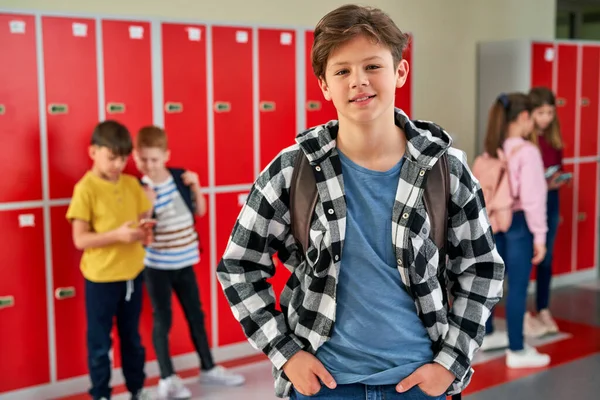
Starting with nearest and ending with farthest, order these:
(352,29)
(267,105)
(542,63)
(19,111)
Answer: (352,29) < (19,111) < (267,105) < (542,63)

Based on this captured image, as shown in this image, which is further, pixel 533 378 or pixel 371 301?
pixel 533 378

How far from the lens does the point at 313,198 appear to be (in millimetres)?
1378

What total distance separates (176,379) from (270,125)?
150cm

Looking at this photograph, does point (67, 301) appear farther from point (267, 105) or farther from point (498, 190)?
point (498, 190)

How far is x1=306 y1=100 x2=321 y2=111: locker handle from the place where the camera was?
4.27 metres

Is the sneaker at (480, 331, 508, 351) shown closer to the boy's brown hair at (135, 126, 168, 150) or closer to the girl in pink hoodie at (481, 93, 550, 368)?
the girl in pink hoodie at (481, 93, 550, 368)

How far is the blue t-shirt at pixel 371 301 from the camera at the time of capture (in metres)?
1.37

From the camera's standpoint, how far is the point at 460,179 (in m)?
1.40

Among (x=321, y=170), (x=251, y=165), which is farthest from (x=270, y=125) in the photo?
(x=321, y=170)

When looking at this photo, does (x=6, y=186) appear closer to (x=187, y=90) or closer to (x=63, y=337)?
(x=63, y=337)

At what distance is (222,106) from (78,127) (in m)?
0.81

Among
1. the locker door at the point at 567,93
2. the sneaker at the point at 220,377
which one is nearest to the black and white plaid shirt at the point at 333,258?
the sneaker at the point at 220,377

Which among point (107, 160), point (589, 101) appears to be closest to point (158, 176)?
point (107, 160)

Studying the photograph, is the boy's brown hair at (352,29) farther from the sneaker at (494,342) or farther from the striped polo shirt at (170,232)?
the sneaker at (494,342)
